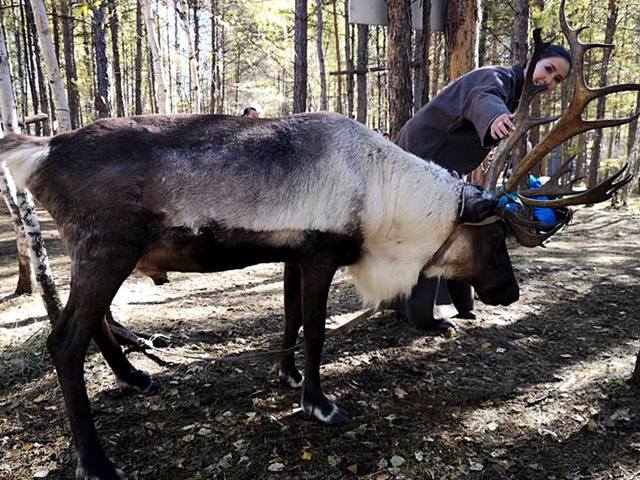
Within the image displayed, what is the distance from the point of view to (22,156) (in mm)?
2557

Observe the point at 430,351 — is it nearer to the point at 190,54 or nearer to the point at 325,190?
the point at 325,190

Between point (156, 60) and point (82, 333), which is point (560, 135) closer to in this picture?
point (82, 333)

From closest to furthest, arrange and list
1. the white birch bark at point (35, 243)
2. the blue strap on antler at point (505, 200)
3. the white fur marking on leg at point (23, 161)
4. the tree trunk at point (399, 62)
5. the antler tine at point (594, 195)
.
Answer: the white fur marking on leg at point (23, 161) → the antler tine at point (594, 195) → the blue strap on antler at point (505, 200) → the white birch bark at point (35, 243) → the tree trunk at point (399, 62)

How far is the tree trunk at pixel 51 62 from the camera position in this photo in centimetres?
455

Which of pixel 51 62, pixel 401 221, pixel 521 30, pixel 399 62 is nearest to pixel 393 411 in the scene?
pixel 401 221

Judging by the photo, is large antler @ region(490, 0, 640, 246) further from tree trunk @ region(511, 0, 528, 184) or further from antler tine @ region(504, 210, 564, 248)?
tree trunk @ region(511, 0, 528, 184)

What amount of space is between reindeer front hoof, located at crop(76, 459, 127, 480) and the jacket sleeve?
2.94 meters

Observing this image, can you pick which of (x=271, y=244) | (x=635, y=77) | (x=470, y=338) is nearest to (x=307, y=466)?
(x=271, y=244)

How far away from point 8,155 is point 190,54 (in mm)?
9271

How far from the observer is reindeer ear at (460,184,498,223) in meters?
3.13

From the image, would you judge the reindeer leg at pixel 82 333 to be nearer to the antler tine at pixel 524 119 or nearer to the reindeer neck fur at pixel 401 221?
the reindeer neck fur at pixel 401 221

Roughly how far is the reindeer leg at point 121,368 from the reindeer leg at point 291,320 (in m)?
0.86

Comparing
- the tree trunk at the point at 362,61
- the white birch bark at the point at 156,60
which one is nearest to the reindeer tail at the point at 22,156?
the white birch bark at the point at 156,60

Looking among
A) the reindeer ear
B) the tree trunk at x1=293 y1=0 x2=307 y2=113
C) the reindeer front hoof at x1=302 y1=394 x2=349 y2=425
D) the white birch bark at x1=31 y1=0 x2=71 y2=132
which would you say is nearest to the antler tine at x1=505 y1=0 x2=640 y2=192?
the reindeer ear
